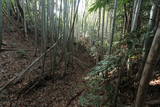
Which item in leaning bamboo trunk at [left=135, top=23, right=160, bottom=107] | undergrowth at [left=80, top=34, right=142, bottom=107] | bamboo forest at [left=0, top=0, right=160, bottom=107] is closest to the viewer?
leaning bamboo trunk at [left=135, top=23, right=160, bottom=107]

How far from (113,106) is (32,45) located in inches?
238

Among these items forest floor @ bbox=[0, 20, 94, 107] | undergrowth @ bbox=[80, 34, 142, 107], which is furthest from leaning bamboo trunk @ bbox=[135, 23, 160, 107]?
forest floor @ bbox=[0, 20, 94, 107]

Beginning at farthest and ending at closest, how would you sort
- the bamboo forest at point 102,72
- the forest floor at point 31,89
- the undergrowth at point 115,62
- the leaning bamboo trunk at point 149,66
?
1. the forest floor at point 31,89
2. the undergrowth at point 115,62
3. the bamboo forest at point 102,72
4. the leaning bamboo trunk at point 149,66

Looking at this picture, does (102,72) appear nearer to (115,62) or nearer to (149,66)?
(115,62)

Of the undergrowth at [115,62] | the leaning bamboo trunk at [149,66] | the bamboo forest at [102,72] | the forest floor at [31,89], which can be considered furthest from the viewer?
the forest floor at [31,89]

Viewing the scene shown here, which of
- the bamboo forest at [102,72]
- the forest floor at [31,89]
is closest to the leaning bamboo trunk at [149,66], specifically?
the bamboo forest at [102,72]

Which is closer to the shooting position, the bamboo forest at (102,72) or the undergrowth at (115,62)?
the bamboo forest at (102,72)

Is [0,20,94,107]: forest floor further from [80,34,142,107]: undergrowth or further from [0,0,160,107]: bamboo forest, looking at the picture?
[80,34,142,107]: undergrowth

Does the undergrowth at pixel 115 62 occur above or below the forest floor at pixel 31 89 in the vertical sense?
above

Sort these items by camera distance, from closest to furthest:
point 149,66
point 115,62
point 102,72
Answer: point 149,66 → point 115,62 → point 102,72

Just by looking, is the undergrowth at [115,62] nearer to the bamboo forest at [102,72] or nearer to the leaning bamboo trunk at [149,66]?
the bamboo forest at [102,72]

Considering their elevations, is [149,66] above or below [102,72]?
above

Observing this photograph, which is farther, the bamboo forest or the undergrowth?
the undergrowth

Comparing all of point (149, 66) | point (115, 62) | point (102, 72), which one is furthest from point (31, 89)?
point (149, 66)
